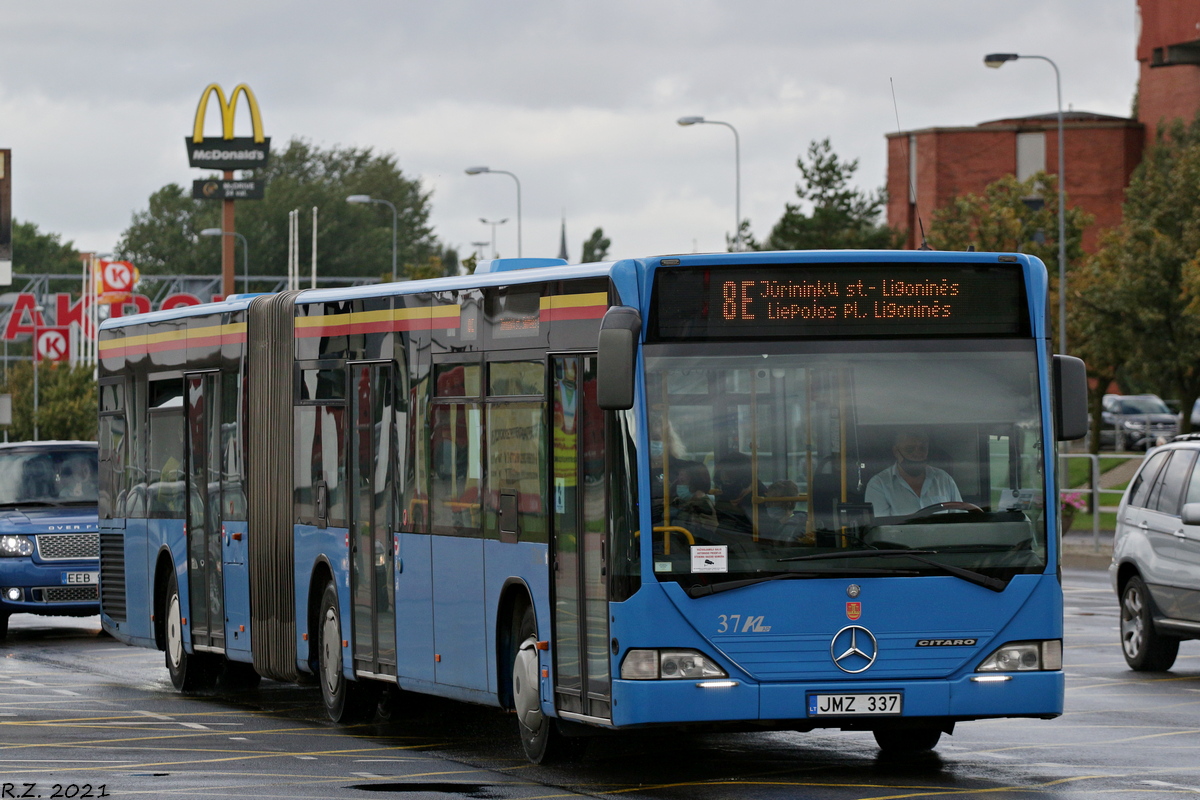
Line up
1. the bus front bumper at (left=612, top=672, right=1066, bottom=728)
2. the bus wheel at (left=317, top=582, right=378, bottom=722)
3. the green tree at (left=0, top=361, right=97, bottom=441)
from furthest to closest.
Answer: the green tree at (left=0, top=361, right=97, bottom=441) → the bus wheel at (left=317, top=582, right=378, bottom=722) → the bus front bumper at (left=612, top=672, right=1066, bottom=728)

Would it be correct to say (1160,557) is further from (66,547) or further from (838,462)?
(66,547)

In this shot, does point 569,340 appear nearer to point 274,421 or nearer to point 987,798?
point 987,798

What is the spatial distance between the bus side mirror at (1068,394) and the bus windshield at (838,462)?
6.9 inches

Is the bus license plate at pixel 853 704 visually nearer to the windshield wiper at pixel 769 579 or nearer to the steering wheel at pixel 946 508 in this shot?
the windshield wiper at pixel 769 579

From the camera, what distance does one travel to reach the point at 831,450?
34.5 ft

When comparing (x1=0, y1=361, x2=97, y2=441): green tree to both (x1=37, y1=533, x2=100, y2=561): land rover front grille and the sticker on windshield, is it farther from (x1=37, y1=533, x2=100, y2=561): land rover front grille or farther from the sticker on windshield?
the sticker on windshield

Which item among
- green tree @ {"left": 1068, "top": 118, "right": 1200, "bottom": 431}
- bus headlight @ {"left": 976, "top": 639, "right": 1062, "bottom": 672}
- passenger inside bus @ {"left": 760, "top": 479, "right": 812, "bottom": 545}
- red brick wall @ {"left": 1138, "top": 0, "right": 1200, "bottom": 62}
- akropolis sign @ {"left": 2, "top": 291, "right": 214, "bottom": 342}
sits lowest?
bus headlight @ {"left": 976, "top": 639, "right": 1062, "bottom": 672}

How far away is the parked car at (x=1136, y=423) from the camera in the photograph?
62375 millimetres

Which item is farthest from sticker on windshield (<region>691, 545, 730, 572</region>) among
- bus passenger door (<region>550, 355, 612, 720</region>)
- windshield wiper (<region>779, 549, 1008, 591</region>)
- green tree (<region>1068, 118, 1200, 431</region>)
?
green tree (<region>1068, 118, 1200, 431</region>)

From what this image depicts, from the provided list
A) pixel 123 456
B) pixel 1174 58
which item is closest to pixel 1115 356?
pixel 1174 58

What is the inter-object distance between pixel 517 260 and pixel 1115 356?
39.8 m

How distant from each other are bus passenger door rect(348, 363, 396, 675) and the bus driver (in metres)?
3.86

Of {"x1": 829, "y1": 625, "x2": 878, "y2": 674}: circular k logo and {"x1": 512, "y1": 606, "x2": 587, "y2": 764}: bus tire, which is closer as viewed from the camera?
{"x1": 829, "y1": 625, "x2": 878, "y2": 674}: circular k logo

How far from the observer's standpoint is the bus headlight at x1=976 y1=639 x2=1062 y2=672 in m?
10.7
